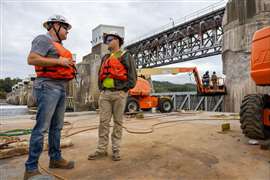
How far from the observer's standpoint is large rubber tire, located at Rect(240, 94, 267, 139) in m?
3.04

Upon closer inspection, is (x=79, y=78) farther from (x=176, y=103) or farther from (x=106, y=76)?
(x=106, y=76)

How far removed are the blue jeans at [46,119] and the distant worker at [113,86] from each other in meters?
0.55

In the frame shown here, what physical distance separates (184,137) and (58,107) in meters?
2.29

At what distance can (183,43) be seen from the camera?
19938 millimetres

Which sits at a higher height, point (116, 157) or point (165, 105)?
point (165, 105)

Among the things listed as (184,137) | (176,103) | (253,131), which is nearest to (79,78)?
(176,103)

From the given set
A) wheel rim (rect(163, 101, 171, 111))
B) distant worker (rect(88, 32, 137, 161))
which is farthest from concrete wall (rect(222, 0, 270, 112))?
distant worker (rect(88, 32, 137, 161))

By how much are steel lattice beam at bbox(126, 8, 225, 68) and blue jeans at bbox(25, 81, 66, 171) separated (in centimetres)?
1581

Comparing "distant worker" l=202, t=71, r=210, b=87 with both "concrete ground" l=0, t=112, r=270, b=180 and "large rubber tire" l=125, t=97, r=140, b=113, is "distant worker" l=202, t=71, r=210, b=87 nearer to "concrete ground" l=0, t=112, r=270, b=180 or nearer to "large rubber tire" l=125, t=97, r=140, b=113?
"large rubber tire" l=125, t=97, r=140, b=113

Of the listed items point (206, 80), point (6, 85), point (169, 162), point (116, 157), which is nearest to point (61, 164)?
point (116, 157)

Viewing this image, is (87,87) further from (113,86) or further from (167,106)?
(113,86)

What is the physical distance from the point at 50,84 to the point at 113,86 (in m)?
0.78

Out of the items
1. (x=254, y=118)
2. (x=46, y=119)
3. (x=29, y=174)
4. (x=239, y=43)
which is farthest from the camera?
(x=239, y=43)

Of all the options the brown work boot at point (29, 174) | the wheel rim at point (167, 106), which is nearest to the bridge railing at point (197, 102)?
the wheel rim at point (167, 106)
